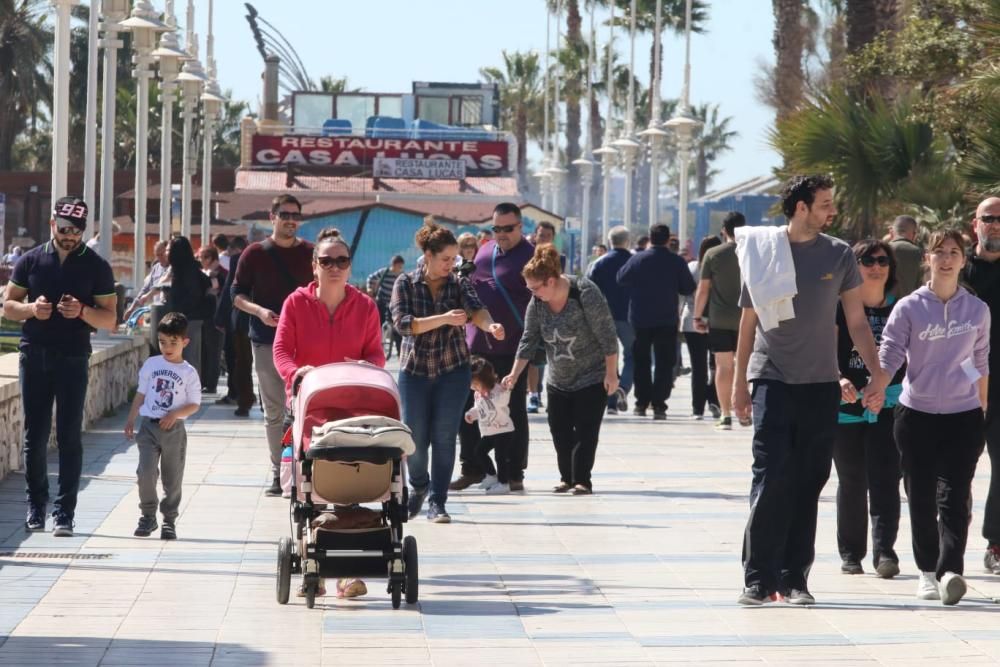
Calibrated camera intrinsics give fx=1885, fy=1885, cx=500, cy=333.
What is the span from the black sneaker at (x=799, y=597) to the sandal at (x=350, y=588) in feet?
5.98

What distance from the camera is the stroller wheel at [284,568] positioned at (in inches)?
305

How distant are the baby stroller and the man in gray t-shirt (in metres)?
1.47

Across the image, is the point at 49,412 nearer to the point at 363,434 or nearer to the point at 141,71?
the point at 363,434

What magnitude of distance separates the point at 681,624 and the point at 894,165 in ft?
47.9

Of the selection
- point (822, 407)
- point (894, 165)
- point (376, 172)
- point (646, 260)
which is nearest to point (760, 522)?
point (822, 407)

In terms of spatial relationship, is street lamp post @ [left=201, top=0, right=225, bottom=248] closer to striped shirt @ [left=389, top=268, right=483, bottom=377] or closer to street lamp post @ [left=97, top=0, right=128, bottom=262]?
street lamp post @ [left=97, top=0, right=128, bottom=262]

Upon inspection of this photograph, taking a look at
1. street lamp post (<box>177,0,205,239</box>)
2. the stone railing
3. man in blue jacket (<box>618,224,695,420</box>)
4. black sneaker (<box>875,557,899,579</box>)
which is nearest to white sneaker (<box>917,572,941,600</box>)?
black sneaker (<box>875,557,899,579</box>)

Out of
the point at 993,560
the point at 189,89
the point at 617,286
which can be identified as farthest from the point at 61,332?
the point at 189,89

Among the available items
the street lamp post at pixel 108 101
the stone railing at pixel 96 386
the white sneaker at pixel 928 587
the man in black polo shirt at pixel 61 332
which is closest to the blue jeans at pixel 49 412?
the man in black polo shirt at pixel 61 332

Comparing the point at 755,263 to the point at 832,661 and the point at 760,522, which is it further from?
the point at 832,661

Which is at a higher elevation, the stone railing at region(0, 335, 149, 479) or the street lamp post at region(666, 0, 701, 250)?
the street lamp post at region(666, 0, 701, 250)

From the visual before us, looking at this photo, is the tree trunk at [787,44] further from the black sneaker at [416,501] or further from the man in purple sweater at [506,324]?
the black sneaker at [416,501]

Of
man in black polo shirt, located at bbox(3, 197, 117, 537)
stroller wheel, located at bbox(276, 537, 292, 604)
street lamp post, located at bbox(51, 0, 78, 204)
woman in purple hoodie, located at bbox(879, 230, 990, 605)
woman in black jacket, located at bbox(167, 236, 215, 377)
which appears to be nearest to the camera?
stroller wheel, located at bbox(276, 537, 292, 604)

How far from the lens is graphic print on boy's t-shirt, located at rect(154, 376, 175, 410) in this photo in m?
9.66
